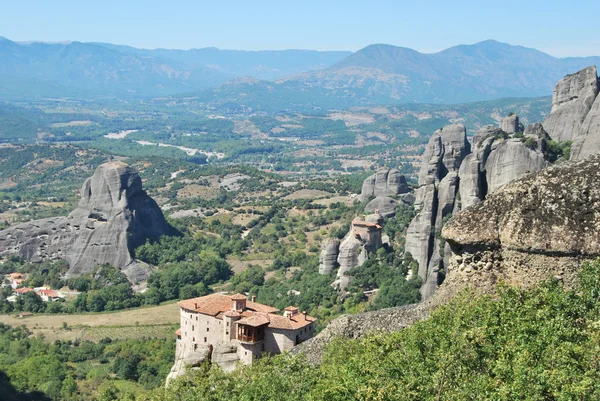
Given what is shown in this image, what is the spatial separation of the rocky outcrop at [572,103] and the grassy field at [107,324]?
33.1m

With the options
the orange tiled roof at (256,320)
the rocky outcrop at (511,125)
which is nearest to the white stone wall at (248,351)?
the orange tiled roof at (256,320)

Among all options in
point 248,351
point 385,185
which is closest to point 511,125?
point 385,185

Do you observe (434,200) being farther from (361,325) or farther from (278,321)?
(361,325)

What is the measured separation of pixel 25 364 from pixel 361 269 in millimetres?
25226

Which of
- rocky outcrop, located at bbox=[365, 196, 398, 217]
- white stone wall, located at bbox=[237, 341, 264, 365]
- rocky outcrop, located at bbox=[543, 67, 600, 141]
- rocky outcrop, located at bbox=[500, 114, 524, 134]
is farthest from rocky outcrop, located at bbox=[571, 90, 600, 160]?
rocky outcrop, located at bbox=[365, 196, 398, 217]

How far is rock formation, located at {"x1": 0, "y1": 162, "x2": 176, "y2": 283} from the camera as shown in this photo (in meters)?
76.7

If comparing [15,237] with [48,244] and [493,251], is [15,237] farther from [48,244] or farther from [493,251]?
[493,251]

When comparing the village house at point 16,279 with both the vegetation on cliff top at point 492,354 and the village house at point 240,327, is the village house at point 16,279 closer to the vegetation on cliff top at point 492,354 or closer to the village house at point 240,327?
the village house at point 240,327

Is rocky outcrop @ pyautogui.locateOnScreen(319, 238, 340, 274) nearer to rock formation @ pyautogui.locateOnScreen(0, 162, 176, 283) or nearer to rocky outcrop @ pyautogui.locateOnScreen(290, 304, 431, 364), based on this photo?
rock formation @ pyautogui.locateOnScreen(0, 162, 176, 283)

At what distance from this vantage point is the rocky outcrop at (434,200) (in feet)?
171

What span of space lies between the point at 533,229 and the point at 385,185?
63.9m

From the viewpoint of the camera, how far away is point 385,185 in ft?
→ 262

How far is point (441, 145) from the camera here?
63.1 metres

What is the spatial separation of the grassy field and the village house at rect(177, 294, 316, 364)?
1990 cm
